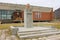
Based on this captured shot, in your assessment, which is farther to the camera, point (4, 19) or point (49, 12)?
point (49, 12)

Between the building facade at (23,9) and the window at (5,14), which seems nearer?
the window at (5,14)

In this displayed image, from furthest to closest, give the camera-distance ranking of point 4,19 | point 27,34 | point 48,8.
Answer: point 48,8 < point 4,19 < point 27,34

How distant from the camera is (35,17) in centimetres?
2298

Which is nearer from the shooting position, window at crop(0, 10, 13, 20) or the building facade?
window at crop(0, 10, 13, 20)

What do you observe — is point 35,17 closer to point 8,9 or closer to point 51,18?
point 51,18

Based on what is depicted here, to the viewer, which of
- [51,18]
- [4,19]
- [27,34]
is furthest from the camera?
[51,18]

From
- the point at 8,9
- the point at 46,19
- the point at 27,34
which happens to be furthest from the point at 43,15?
the point at 27,34

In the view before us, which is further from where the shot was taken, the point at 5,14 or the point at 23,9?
the point at 23,9

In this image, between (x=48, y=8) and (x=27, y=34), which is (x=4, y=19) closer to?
(x=48, y=8)

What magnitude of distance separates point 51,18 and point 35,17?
13.2 ft

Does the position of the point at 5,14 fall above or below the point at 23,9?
below

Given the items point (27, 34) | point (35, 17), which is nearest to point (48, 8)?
point (35, 17)

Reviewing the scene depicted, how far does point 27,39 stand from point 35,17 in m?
16.8

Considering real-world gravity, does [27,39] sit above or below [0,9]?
below
